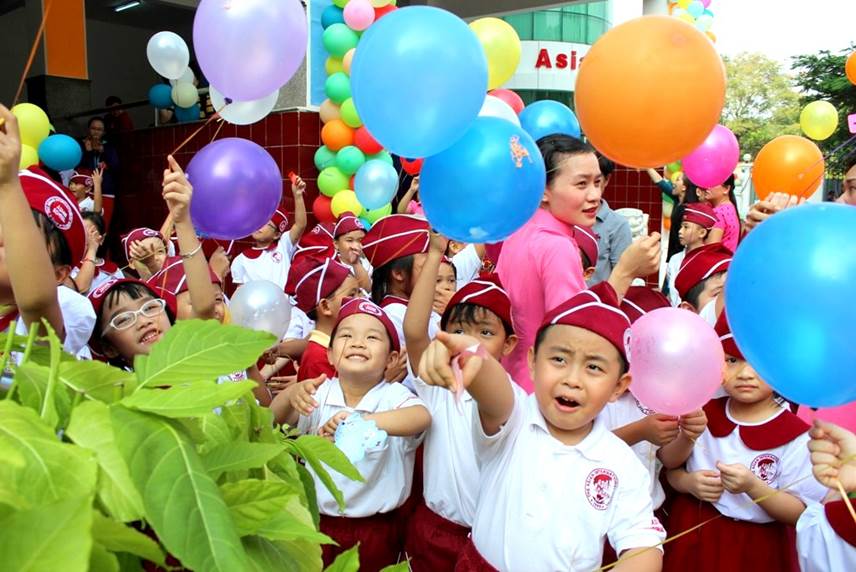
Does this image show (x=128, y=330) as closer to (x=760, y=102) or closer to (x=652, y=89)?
(x=652, y=89)

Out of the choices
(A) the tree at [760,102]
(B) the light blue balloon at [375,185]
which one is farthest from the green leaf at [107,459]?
(A) the tree at [760,102]

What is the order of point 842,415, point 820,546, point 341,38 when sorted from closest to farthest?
point 820,546, point 842,415, point 341,38

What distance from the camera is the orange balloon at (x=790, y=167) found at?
3.75 m

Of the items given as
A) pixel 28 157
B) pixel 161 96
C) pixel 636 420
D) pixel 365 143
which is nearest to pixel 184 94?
pixel 161 96

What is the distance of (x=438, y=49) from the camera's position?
2.34 m

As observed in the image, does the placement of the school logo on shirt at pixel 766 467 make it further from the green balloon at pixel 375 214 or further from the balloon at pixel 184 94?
the balloon at pixel 184 94

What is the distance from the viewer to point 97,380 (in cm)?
65

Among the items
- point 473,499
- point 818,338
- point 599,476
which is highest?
point 818,338

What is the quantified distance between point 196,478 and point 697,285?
3153mm

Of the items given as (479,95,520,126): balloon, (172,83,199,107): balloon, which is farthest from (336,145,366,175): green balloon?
(479,95,520,126): balloon

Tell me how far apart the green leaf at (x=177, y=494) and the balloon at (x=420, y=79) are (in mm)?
1889

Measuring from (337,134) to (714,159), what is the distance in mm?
3421

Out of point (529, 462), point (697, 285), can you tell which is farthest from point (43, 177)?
point (697, 285)

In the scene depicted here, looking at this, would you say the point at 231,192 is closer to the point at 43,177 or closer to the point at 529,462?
the point at 43,177
